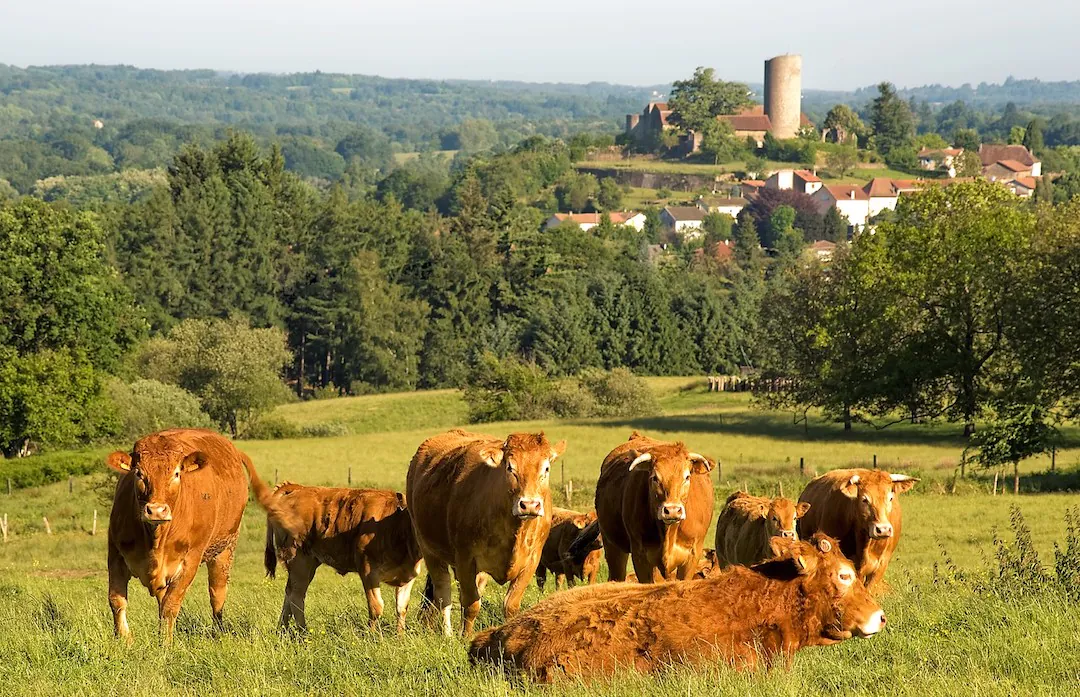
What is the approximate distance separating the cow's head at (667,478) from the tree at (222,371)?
61784 mm

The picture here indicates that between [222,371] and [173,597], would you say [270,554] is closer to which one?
[173,597]

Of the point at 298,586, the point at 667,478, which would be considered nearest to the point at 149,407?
the point at 298,586

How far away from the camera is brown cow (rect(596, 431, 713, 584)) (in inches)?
498

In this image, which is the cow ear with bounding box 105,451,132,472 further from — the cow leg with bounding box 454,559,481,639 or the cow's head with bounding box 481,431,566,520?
the cow's head with bounding box 481,431,566,520

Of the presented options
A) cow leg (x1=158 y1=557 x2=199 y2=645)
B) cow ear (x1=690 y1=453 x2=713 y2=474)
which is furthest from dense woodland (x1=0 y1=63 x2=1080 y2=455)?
cow leg (x1=158 y1=557 x2=199 y2=645)

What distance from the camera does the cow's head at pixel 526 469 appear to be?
11.3 meters

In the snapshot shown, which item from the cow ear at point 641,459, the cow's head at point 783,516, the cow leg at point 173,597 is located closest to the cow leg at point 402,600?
the cow leg at point 173,597

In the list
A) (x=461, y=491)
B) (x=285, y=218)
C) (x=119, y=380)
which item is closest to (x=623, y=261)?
(x=285, y=218)

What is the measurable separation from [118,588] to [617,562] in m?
5.45

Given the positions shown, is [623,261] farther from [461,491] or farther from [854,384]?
[461,491]

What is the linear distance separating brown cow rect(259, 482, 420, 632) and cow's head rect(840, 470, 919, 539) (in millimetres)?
5214

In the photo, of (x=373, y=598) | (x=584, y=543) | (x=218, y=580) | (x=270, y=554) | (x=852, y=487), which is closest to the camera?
(x=373, y=598)

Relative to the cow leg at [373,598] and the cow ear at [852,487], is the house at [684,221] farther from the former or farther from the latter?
the cow leg at [373,598]

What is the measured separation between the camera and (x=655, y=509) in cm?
1295
